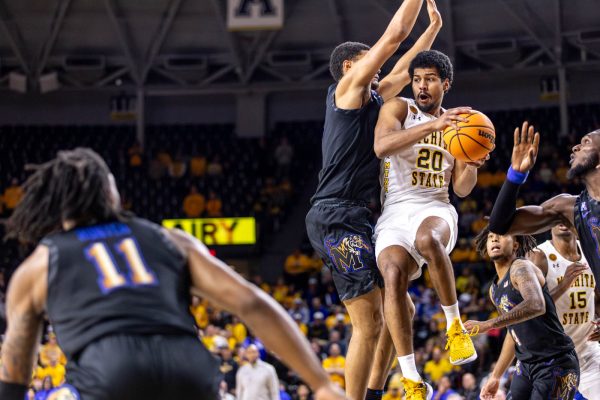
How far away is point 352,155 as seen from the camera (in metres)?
6.41

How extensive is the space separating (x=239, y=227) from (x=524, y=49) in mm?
9073

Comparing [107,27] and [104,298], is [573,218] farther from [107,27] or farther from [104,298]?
[107,27]

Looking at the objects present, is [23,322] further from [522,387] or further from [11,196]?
[11,196]

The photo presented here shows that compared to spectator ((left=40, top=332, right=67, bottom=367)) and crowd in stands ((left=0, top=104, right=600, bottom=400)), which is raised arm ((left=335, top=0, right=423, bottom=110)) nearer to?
crowd in stands ((left=0, top=104, right=600, bottom=400))

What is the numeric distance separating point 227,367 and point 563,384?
7.61m

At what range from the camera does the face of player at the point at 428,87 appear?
6.35 meters

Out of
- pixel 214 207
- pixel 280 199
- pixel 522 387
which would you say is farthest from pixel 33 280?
pixel 280 199

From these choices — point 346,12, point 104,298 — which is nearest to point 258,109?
point 346,12

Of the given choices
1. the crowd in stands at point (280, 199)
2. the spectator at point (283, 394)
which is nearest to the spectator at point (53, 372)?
the crowd in stands at point (280, 199)

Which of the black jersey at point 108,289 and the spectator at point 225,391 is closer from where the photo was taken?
the black jersey at point 108,289

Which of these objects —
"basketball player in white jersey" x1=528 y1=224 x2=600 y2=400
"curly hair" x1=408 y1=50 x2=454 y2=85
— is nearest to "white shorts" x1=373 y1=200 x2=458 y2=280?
"curly hair" x1=408 y1=50 x2=454 y2=85

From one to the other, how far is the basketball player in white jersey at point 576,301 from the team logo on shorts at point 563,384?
0.98m

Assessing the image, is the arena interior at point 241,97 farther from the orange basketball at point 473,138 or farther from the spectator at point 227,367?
the orange basketball at point 473,138

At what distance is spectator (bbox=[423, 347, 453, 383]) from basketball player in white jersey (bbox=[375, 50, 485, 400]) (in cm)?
785
